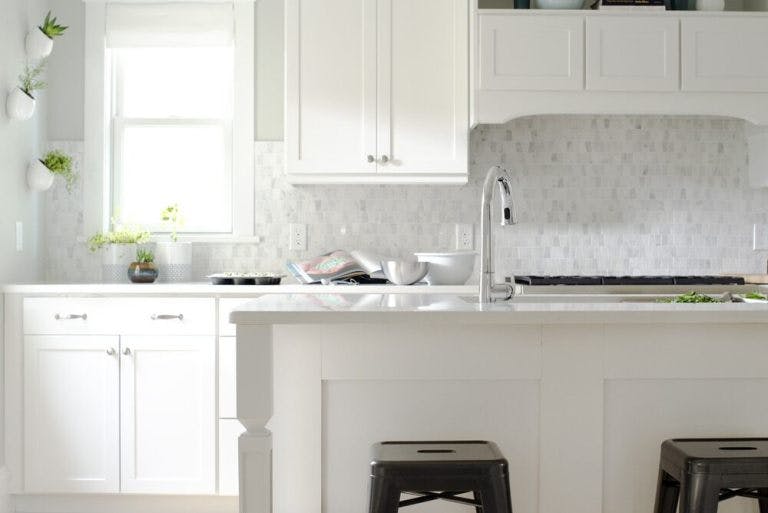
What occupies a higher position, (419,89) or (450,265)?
(419,89)

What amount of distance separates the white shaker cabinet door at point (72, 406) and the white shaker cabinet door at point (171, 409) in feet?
0.21

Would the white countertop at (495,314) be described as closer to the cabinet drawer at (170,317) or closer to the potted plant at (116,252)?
the cabinet drawer at (170,317)

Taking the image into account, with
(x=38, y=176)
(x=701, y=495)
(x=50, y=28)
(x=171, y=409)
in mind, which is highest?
(x=50, y=28)

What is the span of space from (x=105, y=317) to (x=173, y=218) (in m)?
0.72

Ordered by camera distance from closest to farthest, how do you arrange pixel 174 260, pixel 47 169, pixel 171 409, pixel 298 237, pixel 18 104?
pixel 171 409
pixel 18 104
pixel 47 169
pixel 174 260
pixel 298 237

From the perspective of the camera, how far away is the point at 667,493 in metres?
2.14

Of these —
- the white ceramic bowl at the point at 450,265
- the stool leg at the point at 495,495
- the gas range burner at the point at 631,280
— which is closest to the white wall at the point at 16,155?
the white ceramic bowl at the point at 450,265

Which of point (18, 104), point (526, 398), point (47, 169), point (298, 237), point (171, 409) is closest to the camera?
point (526, 398)

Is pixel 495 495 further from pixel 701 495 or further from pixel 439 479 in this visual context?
pixel 701 495

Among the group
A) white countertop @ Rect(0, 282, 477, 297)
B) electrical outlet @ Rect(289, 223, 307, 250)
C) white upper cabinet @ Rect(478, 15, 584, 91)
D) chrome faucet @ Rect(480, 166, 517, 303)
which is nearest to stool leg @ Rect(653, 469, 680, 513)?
chrome faucet @ Rect(480, 166, 517, 303)

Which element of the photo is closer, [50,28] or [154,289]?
[154,289]

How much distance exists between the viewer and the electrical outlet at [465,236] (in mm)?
4172

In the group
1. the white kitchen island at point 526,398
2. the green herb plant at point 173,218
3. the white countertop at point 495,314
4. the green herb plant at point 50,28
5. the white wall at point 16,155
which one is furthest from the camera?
the green herb plant at point 173,218

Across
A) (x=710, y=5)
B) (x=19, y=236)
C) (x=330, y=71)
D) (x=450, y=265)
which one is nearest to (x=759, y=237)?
(x=710, y=5)
